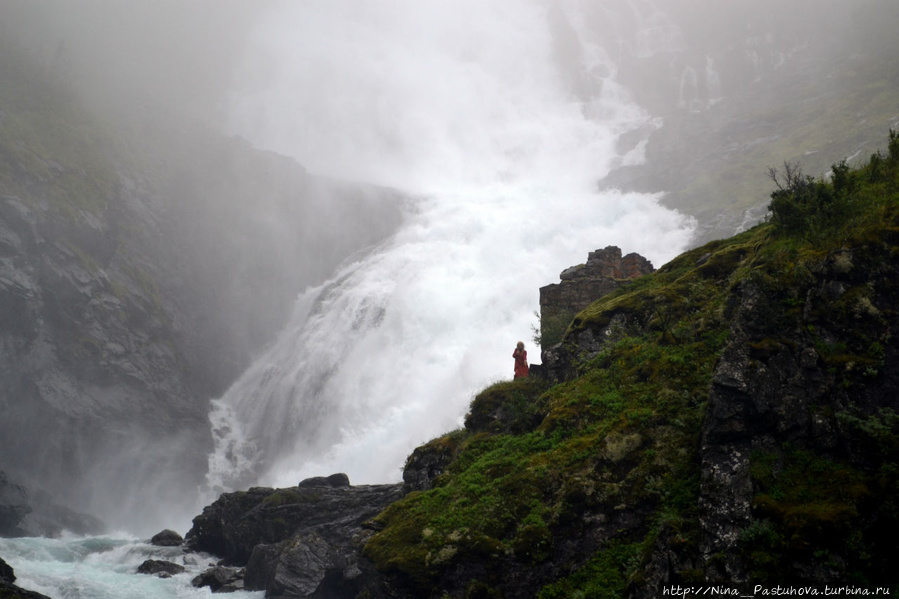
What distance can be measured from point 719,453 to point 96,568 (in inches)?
1374

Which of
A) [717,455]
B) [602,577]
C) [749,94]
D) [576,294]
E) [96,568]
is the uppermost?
[749,94]

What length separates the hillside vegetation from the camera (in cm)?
810

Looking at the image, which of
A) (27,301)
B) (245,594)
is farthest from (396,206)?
(245,594)

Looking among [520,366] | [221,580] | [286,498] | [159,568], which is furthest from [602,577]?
[159,568]

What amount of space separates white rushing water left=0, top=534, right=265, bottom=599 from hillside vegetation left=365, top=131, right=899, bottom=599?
18.5 m

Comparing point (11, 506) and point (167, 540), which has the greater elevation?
point (11, 506)

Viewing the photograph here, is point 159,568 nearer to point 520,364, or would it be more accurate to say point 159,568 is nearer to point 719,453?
point 520,364

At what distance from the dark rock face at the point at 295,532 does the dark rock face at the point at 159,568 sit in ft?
9.40

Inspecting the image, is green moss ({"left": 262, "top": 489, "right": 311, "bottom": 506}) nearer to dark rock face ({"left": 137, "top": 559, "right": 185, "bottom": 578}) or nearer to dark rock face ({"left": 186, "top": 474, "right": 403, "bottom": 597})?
dark rock face ({"left": 186, "top": 474, "right": 403, "bottom": 597})

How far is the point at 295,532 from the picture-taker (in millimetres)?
30219

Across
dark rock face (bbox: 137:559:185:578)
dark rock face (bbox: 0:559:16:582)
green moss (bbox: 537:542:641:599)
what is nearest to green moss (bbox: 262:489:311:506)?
dark rock face (bbox: 137:559:185:578)

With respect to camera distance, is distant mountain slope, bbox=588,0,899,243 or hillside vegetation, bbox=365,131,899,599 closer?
hillside vegetation, bbox=365,131,899,599

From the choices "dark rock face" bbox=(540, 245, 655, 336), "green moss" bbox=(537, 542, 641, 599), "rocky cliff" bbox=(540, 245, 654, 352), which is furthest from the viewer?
"dark rock face" bbox=(540, 245, 655, 336)

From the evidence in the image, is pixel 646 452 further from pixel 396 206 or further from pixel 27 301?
pixel 396 206
